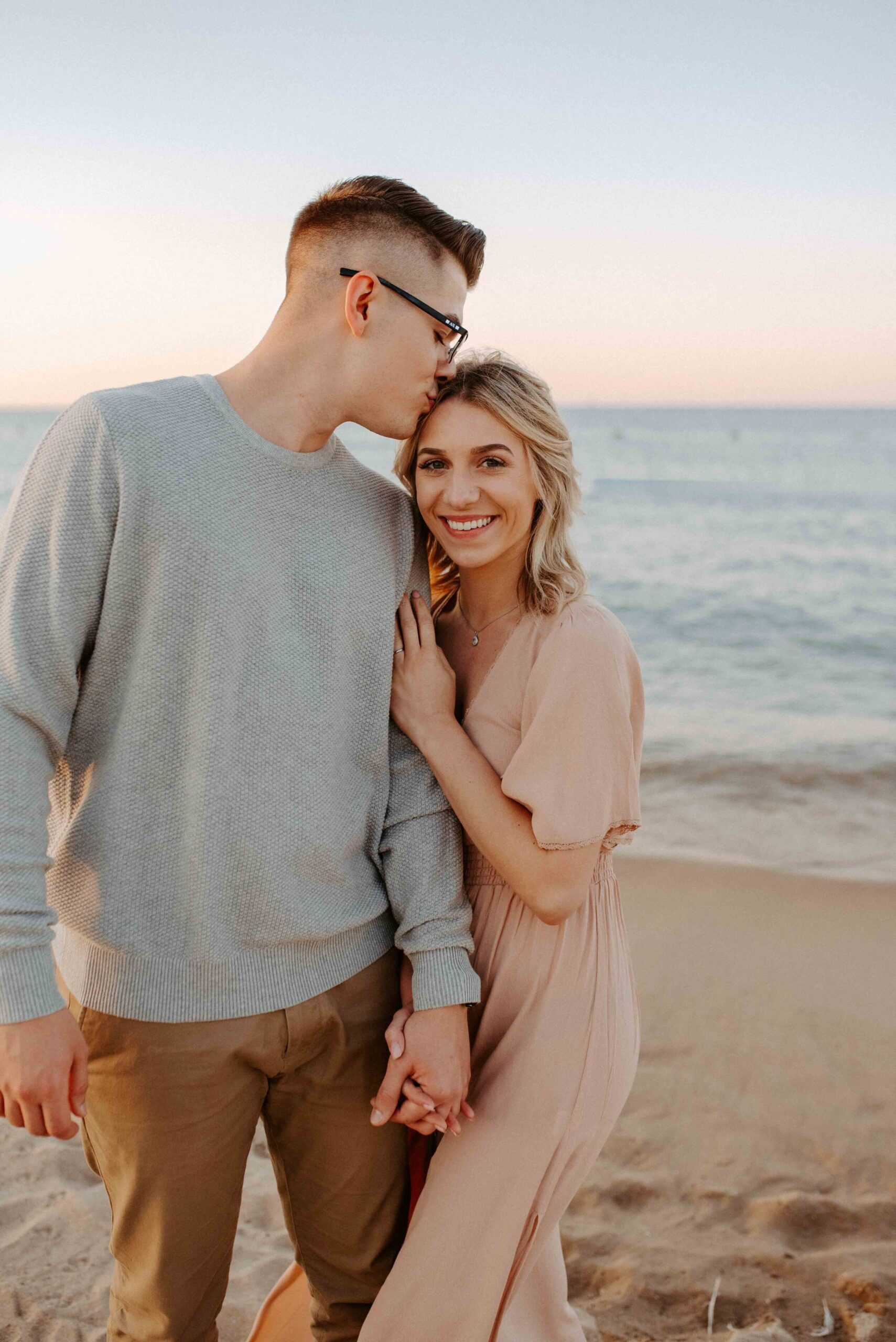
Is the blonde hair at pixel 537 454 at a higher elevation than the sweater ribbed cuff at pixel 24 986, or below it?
Result: higher

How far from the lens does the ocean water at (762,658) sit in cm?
628

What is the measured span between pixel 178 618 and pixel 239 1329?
2.10 meters

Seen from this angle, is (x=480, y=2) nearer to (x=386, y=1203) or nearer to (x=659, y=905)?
(x=659, y=905)

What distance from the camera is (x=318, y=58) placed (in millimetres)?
5867

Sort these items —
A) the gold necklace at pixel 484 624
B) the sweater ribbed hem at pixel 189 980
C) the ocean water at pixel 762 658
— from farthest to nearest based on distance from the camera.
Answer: the ocean water at pixel 762 658
the gold necklace at pixel 484 624
the sweater ribbed hem at pixel 189 980

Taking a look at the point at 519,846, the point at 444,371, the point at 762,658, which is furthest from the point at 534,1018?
the point at 762,658

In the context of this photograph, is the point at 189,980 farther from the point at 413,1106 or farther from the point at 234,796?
the point at 413,1106

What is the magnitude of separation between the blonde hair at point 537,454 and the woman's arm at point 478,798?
1.03 ft

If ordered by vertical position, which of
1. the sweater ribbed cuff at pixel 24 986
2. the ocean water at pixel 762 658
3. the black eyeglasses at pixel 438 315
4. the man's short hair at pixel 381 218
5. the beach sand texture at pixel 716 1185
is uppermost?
the man's short hair at pixel 381 218

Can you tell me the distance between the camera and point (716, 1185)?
3041 mm

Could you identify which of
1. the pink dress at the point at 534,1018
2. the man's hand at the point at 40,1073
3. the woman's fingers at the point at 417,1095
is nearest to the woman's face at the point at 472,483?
the pink dress at the point at 534,1018

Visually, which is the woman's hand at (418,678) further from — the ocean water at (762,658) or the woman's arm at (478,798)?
the ocean water at (762,658)

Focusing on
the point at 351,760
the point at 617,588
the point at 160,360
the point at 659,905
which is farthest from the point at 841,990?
the point at 160,360

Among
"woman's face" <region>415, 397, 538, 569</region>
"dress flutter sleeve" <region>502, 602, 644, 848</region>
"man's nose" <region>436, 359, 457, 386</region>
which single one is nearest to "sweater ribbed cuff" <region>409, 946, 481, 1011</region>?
"dress flutter sleeve" <region>502, 602, 644, 848</region>
